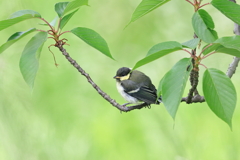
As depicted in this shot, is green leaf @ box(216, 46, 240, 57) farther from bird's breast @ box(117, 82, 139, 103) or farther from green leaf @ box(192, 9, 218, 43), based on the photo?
bird's breast @ box(117, 82, 139, 103)

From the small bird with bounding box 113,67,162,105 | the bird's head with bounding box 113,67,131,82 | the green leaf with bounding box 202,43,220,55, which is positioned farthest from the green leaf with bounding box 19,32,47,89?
the bird's head with bounding box 113,67,131,82

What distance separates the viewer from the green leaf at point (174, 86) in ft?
3.83

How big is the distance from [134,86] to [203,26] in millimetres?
1956

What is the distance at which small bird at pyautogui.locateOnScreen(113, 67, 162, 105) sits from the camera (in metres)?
3.06

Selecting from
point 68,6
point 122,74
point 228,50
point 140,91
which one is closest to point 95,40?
point 68,6

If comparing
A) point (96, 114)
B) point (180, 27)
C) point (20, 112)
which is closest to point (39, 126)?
point (20, 112)

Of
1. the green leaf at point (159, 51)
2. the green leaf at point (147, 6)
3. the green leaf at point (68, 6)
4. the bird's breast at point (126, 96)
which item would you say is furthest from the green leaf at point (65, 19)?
the bird's breast at point (126, 96)

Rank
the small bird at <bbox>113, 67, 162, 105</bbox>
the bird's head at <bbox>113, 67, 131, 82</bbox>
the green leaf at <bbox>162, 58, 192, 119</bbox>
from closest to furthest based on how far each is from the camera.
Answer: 1. the green leaf at <bbox>162, 58, 192, 119</bbox>
2. the small bird at <bbox>113, 67, 162, 105</bbox>
3. the bird's head at <bbox>113, 67, 131, 82</bbox>

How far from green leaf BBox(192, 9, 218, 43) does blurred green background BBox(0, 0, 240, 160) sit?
1.85m

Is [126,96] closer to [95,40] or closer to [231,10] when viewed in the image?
[95,40]

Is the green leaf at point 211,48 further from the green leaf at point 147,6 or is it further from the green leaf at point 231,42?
the green leaf at point 147,6

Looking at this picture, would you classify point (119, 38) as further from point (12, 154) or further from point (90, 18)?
point (12, 154)

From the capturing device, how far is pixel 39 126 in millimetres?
3369

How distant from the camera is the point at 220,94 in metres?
1.25
